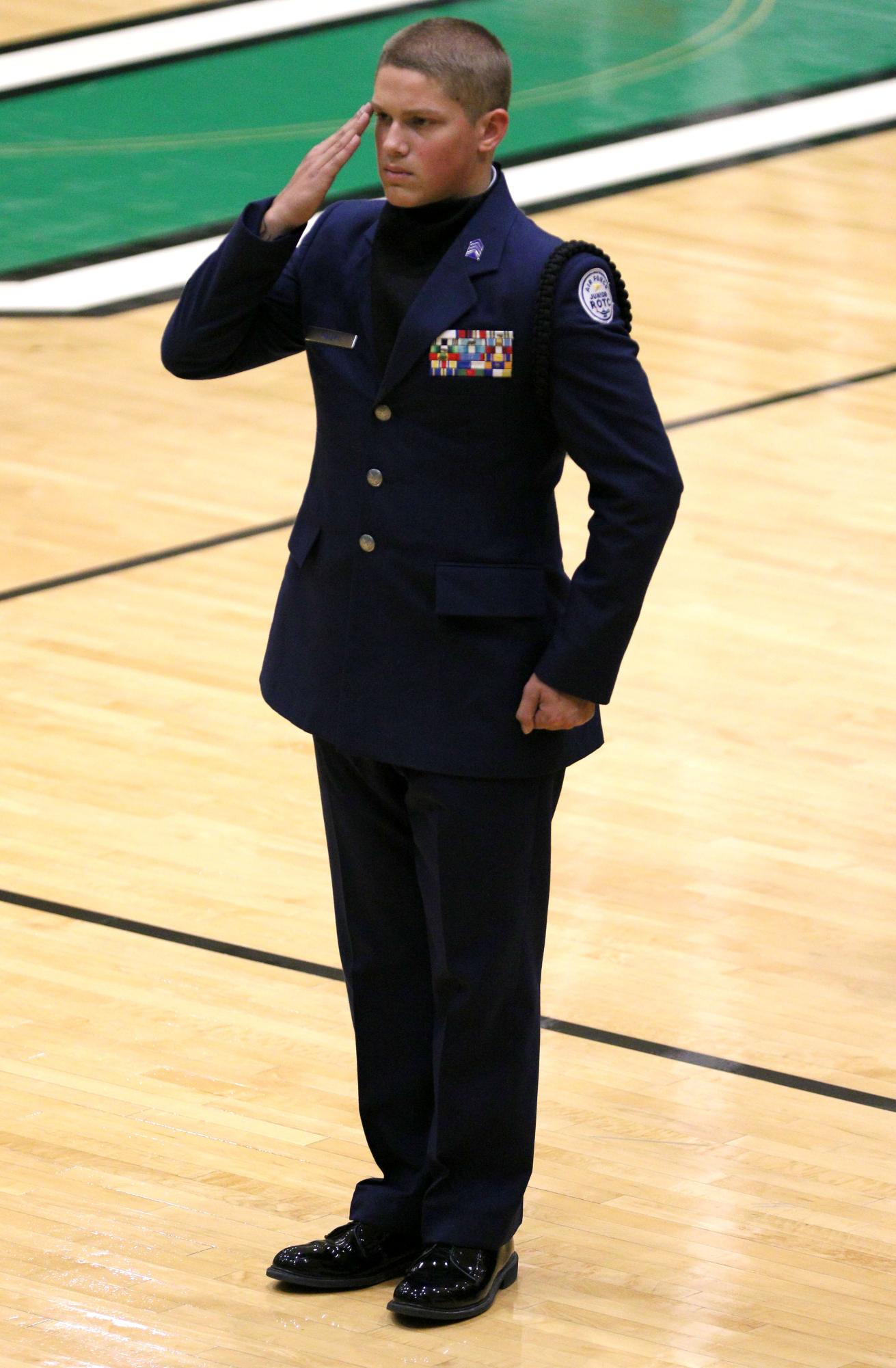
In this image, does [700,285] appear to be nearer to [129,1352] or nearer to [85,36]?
[85,36]

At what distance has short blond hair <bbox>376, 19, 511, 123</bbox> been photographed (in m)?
2.48

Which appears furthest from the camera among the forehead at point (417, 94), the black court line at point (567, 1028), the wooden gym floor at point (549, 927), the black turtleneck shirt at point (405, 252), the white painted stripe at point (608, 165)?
the white painted stripe at point (608, 165)

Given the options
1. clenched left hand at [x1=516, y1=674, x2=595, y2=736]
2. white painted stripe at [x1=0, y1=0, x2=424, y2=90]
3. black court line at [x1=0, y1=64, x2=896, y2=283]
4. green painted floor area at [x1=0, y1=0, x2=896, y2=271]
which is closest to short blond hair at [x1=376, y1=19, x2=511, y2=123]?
clenched left hand at [x1=516, y1=674, x2=595, y2=736]

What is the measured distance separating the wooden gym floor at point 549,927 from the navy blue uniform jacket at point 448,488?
24.1 inches

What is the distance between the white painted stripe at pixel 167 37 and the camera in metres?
10.1

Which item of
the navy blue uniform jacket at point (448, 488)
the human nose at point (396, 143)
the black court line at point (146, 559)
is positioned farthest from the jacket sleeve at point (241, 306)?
the black court line at point (146, 559)

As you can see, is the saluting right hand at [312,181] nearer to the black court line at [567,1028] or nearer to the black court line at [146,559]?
the black court line at [567,1028]

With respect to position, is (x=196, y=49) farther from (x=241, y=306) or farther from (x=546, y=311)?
(x=546, y=311)


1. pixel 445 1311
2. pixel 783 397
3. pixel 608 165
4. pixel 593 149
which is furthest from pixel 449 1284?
pixel 593 149

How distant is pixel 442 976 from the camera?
271cm

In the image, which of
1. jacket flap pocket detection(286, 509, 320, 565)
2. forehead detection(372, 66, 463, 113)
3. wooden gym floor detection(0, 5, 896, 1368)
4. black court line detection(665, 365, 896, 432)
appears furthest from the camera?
black court line detection(665, 365, 896, 432)

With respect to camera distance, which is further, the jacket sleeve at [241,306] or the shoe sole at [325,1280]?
the shoe sole at [325,1280]

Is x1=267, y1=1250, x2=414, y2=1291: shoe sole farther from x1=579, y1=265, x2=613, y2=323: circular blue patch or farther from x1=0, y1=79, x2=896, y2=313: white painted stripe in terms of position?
x1=0, y1=79, x2=896, y2=313: white painted stripe

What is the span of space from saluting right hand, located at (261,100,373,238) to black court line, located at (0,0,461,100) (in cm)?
748
